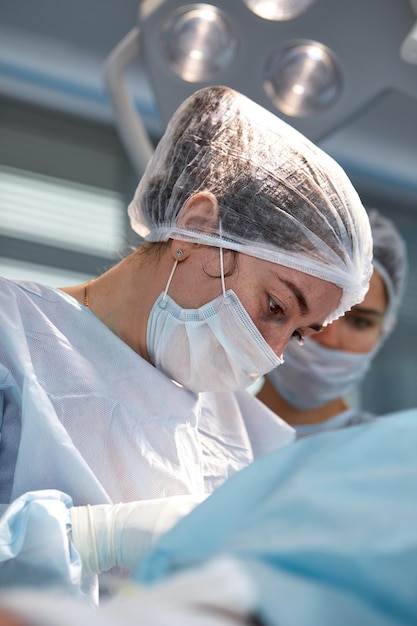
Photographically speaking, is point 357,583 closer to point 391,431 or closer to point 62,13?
point 391,431

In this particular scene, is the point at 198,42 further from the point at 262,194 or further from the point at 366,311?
the point at 366,311

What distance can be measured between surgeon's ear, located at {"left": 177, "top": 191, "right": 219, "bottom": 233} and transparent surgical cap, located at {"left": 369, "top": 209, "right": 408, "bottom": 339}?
1.19 metres

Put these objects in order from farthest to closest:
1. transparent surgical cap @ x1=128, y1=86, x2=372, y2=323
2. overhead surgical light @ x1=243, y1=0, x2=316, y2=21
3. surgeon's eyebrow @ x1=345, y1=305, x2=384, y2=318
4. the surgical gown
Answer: surgeon's eyebrow @ x1=345, y1=305, x2=384, y2=318, overhead surgical light @ x1=243, y1=0, x2=316, y2=21, transparent surgical cap @ x1=128, y1=86, x2=372, y2=323, the surgical gown

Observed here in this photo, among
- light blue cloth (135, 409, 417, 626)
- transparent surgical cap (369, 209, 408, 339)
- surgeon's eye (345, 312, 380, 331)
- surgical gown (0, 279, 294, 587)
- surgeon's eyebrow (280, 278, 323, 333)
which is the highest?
light blue cloth (135, 409, 417, 626)

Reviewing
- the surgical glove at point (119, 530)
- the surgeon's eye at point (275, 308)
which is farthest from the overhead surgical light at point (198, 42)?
the surgical glove at point (119, 530)

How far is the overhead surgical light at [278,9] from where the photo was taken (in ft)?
6.68

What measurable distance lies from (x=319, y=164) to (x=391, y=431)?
832mm

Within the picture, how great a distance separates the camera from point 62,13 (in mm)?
3393

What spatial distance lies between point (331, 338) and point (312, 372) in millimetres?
115

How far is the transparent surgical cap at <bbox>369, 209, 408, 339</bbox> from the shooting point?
106 inches

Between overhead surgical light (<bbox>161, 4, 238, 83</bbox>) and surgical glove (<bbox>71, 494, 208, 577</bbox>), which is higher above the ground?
overhead surgical light (<bbox>161, 4, 238, 83</bbox>)

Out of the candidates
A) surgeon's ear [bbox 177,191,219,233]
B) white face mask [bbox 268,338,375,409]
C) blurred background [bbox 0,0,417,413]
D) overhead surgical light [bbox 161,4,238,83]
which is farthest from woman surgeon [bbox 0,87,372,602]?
white face mask [bbox 268,338,375,409]

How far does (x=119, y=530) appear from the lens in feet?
4.02

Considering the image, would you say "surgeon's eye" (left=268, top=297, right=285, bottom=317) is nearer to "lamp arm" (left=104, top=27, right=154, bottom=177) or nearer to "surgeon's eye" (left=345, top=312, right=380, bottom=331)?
"lamp arm" (left=104, top=27, right=154, bottom=177)
